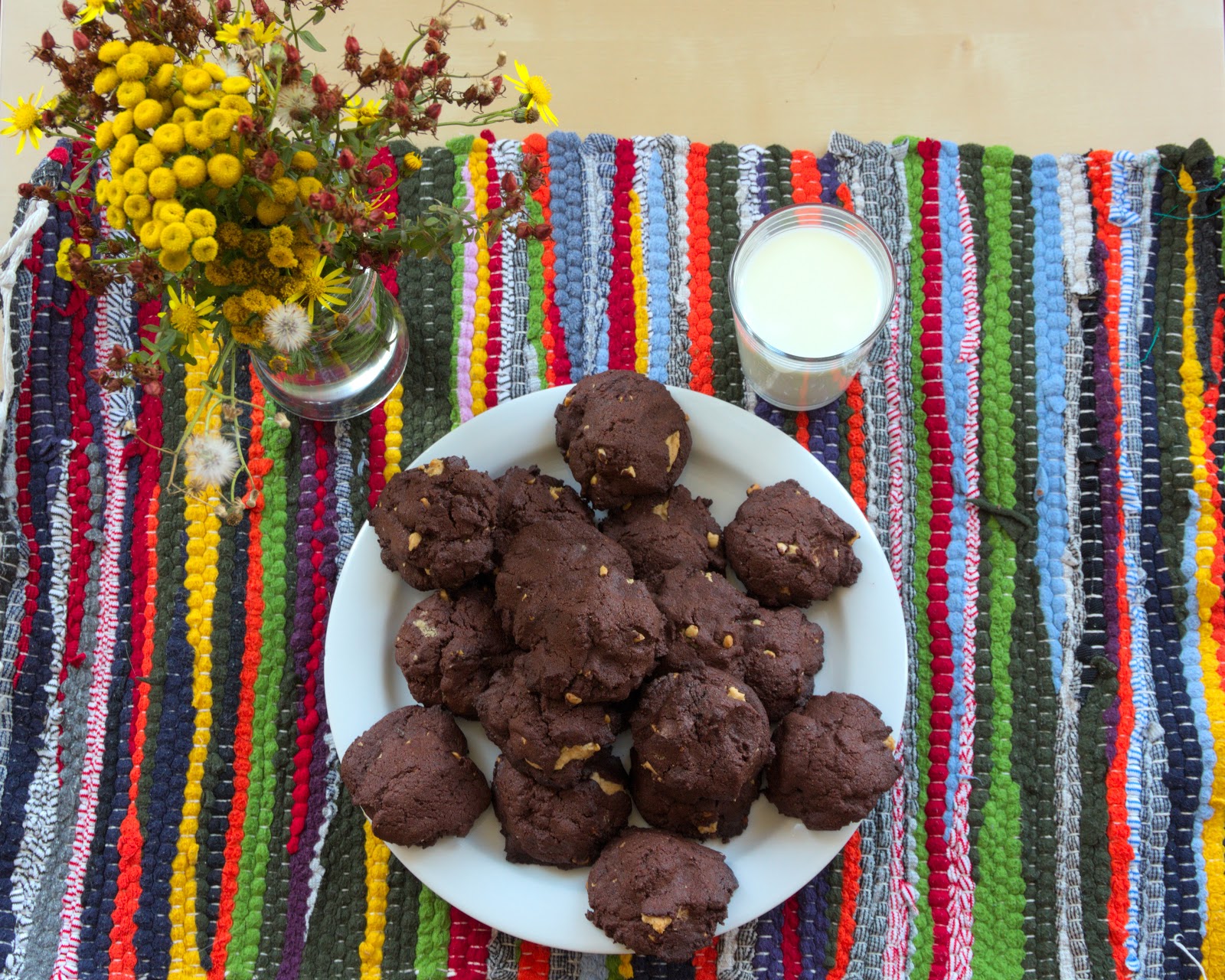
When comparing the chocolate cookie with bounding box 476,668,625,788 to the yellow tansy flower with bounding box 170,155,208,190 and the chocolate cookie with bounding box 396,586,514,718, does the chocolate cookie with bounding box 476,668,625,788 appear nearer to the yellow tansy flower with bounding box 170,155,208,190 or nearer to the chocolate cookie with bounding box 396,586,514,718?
the chocolate cookie with bounding box 396,586,514,718

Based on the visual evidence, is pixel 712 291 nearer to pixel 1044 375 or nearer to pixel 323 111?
pixel 1044 375

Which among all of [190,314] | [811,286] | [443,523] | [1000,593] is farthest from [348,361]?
[1000,593]

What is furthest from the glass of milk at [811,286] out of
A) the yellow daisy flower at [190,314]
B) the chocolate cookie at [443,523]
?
the yellow daisy flower at [190,314]

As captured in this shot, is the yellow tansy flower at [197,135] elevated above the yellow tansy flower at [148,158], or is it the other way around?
the yellow tansy flower at [197,135]

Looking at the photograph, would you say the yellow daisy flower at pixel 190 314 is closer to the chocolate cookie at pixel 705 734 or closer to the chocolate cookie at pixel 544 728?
the chocolate cookie at pixel 544 728

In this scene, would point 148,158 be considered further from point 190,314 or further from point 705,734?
point 705,734

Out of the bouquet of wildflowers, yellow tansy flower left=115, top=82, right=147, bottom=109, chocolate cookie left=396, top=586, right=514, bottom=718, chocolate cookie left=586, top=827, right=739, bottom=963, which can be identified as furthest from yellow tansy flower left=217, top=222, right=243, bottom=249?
chocolate cookie left=586, top=827, right=739, bottom=963
